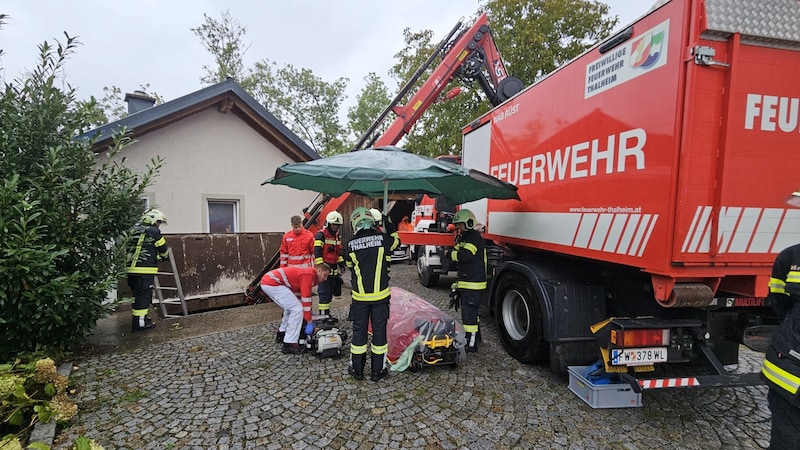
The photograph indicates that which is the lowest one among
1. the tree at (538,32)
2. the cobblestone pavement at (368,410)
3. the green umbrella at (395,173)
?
the cobblestone pavement at (368,410)

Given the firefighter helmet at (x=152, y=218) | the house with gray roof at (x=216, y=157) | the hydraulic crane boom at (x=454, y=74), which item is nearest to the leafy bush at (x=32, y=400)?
the firefighter helmet at (x=152, y=218)

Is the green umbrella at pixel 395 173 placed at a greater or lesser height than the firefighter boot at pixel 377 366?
greater

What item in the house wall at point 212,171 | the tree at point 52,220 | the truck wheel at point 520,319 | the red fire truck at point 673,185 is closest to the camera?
the red fire truck at point 673,185

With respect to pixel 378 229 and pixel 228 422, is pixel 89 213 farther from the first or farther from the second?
pixel 378 229

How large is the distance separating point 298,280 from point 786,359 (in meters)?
4.28

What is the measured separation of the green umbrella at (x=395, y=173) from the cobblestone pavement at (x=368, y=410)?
2.12m

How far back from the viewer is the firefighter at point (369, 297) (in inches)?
147

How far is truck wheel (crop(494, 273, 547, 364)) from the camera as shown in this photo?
3861 mm

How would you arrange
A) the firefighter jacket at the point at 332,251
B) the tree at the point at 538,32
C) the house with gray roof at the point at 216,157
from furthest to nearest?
the tree at the point at 538,32, the house with gray roof at the point at 216,157, the firefighter jacket at the point at 332,251

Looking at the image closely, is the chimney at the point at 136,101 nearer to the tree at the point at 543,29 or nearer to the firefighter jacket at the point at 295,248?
the firefighter jacket at the point at 295,248

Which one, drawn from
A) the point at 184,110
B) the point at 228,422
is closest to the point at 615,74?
Result: the point at 228,422

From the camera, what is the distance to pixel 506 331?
14.7 feet

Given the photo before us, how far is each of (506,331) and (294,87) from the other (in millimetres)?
28977

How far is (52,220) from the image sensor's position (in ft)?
12.1
